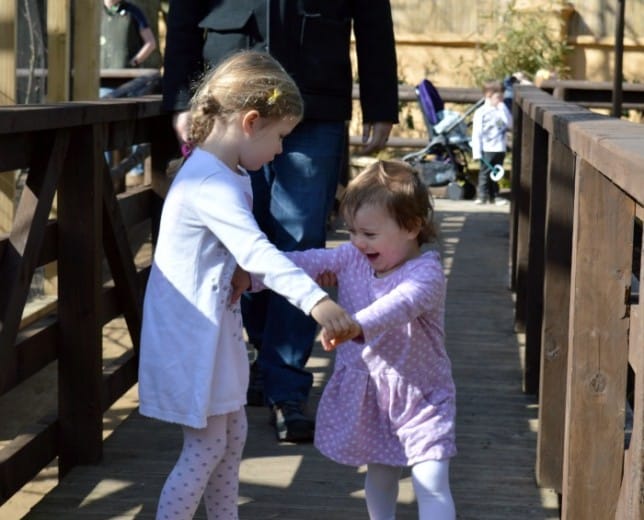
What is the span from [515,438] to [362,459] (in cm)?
146

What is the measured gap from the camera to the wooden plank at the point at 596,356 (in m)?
3.06

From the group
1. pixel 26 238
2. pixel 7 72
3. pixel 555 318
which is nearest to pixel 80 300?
pixel 26 238

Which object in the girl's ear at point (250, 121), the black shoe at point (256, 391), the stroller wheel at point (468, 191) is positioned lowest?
the stroller wheel at point (468, 191)

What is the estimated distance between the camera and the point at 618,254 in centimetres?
302

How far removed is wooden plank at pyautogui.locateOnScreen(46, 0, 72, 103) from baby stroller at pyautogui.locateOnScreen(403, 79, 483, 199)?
6.89 meters

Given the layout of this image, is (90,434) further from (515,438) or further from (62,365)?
(515,438)

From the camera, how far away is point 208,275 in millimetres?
3324

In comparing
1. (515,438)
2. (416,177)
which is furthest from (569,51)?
(416,177)

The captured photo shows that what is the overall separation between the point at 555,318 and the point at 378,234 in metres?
1.08

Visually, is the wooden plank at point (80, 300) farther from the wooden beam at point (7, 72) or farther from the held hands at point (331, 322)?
the wooden beam at point (7, 72)

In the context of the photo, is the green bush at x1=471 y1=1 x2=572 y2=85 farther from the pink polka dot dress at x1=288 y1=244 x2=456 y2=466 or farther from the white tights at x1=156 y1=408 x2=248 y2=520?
the white tights at x1=156 y1=408 x2=248 y2=520

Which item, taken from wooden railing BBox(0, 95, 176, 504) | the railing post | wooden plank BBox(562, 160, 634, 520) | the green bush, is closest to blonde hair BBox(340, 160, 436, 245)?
wooden plank BBox(562, 160, 634, 520)

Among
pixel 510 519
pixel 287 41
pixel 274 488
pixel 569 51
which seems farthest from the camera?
pixel 569 51

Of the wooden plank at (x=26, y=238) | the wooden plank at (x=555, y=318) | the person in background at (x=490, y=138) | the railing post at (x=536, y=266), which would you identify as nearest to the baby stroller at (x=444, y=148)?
the person in background at (x=490, y=138)
